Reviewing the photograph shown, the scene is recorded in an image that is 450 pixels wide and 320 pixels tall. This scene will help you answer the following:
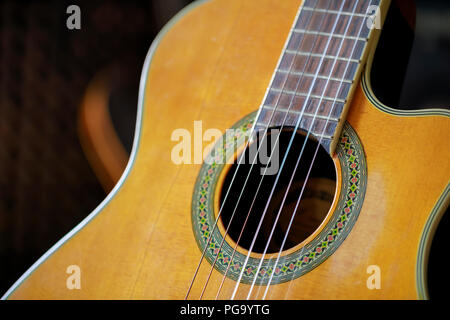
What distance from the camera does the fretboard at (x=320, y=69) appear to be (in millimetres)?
776

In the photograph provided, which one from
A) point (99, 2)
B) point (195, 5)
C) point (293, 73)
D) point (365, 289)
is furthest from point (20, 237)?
point (365, 289)

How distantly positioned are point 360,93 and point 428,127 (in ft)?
0.35

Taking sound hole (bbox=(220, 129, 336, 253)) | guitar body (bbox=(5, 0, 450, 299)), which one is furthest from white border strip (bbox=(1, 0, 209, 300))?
sound hole (bbox=(220, 129, 336, 253))

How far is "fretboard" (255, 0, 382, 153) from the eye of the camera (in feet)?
2.55

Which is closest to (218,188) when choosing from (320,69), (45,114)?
(320,69)

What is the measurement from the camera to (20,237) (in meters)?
1.36

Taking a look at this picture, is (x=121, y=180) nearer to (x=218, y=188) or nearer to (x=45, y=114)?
(x=218, y=188)

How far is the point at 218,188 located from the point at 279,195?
0.11 metres

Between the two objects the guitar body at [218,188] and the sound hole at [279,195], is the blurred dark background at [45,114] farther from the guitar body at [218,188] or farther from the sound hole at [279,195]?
the sound hole at [279,195]

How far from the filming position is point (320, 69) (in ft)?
2.68

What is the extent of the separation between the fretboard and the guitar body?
2 cm
